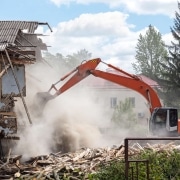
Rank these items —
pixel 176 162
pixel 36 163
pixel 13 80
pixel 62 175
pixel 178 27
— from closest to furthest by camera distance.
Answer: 1. pixel 176 162
2. pixel 62 175
3. pixel 36 163
4. pixel 13 80
5. pixel 178 27

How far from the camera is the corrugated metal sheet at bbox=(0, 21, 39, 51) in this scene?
66.1 feet

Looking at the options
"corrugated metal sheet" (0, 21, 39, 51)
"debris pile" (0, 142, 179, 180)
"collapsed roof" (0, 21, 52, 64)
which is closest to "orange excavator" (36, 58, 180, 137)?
"collapsed roof" (0, 21, 52, 64)

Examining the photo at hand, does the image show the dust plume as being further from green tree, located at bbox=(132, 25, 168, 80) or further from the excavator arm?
green tree, located at bbox=(132, 25, 168, 80)

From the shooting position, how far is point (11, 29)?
73.8ft

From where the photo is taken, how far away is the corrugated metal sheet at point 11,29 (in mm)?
20150

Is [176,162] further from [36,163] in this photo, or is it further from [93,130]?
[93,130]

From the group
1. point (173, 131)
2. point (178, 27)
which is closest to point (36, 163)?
point (173, 131)

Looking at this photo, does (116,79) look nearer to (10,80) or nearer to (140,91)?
(140,91)

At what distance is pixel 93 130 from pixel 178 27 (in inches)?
1031

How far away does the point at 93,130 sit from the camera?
21484 mm

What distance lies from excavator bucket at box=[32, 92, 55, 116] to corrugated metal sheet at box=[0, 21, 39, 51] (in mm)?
2450

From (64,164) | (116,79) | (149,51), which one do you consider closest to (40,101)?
(116,79)

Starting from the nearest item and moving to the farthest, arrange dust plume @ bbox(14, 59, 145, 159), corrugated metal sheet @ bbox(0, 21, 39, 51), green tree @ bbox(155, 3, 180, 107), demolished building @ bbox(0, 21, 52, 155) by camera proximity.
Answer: demolished building @ bbox(0, 21, 52, 155)
dust plume @ bbox(14, 59, 145, 159)
corrugated metal sheet @ bbox(0, 21, 39, 51)
green tree @ bbox(155, 3, 180, 107)

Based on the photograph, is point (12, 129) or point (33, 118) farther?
point (33, 118)
